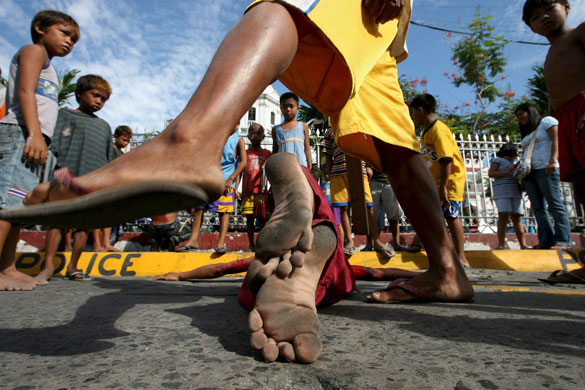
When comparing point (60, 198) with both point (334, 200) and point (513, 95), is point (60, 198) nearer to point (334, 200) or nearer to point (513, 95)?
point (334, 200)

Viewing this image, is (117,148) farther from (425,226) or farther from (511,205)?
(511,205)

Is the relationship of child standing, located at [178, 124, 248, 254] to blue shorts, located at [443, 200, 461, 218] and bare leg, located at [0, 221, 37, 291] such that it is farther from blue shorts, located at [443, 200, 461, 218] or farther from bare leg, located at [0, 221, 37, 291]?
blue shorts, located at [443, 200, 461, 218]

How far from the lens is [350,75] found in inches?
45.8

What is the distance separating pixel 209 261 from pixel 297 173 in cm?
274

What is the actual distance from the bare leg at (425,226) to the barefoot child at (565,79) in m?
1.46

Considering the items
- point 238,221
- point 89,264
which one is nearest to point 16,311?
point 89,264

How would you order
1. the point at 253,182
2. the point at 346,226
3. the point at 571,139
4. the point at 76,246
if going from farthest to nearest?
the point at 253,182 → the point at 346,226 → the point at 76,246 → the point at 571,139

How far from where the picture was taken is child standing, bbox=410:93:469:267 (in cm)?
370

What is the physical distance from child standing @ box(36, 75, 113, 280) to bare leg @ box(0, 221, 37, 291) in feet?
1.95

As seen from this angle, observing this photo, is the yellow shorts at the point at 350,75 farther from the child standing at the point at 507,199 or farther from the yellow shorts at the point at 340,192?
the child standing at the point at 507,199

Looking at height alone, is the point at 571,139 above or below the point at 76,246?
above

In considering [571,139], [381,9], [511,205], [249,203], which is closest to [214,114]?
[381,9]

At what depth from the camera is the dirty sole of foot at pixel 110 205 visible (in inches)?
26.6

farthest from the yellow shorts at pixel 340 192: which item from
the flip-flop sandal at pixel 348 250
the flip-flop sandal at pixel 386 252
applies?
the flip-flop sandal at pixel 386 252
